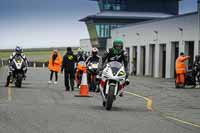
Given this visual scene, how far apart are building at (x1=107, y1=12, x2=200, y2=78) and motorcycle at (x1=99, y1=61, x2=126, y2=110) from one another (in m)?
31.1

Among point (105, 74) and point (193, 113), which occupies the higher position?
point (105, 74)

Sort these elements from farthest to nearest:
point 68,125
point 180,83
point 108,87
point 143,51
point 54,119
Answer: point 143,51
point 180,83
point 108,87
point 54,119
point 68,125

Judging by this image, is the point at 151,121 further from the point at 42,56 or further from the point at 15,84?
the point at 42,56

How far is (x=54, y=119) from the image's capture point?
42.3 ft

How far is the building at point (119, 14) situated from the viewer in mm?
97875

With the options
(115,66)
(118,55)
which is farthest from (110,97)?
(118,55)

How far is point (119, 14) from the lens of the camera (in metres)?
101

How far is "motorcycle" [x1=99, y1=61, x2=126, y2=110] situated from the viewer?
637 inches

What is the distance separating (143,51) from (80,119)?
5239 centimetres

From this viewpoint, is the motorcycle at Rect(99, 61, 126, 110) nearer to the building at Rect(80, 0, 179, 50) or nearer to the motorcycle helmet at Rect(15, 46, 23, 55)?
the motorcycle helmet at Rect(15, 46, 23, 55)

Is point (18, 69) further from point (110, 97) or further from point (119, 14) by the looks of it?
point (119, 14)

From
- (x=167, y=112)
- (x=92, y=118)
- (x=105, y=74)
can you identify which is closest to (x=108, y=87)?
(x=105, y=74)

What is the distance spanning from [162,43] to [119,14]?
44.3 metres

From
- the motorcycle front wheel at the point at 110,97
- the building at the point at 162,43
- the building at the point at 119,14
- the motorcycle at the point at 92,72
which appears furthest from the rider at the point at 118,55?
the building at the point at 119,14
